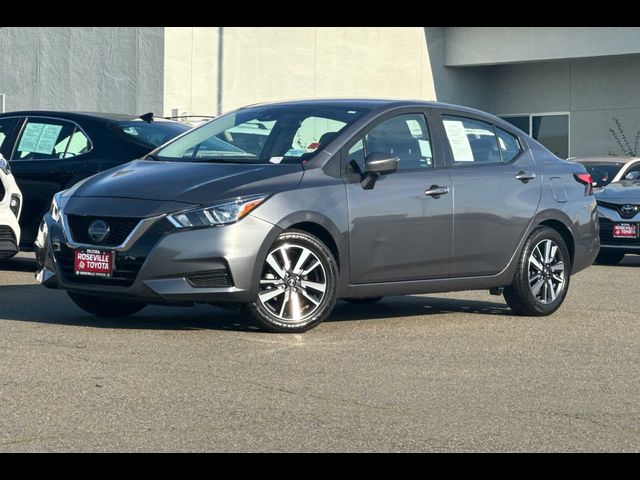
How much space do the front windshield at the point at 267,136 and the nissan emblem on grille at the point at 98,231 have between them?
1.01m

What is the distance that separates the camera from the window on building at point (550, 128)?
3534 cm

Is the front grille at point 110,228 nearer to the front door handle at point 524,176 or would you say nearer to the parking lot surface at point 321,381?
the parking lot surface at point 321,381

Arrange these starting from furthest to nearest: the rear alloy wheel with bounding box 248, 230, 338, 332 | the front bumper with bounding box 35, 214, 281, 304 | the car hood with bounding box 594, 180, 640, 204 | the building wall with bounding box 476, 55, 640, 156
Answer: the building wall with bounding box 476, 55, 640, 156 → the car hood with bounding box 594, 180, 640, 204 → the rear alloy wheel with bounding box 248, 230, 338, 332 → the front bumper with bounding box 35, 214, 281, 304

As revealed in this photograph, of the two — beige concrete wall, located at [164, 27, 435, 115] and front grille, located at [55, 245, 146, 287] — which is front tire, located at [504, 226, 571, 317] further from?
beige concrete wall, located at [164, 27, 435, 115]

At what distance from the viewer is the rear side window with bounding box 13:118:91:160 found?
13172 millimetres

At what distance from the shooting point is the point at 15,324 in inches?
364

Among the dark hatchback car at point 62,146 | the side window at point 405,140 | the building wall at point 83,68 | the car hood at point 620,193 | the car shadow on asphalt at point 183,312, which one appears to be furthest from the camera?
the building wall at point 83,68

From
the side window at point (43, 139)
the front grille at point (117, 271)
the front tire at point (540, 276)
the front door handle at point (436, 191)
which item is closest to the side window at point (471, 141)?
the front door handle at point (436, 191)

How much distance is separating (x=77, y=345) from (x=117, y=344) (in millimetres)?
247

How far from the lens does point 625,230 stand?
16938 mm

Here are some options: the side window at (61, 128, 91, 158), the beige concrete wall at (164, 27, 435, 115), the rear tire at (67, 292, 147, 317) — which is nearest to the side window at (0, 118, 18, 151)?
the side window at (61, 128, 91, 158)

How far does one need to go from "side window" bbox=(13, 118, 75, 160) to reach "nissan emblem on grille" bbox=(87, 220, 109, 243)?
4263mm

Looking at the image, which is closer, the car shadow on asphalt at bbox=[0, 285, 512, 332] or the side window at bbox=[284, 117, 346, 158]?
the car shadow on asphalt at bbox=[0, 285, 512, 332]
